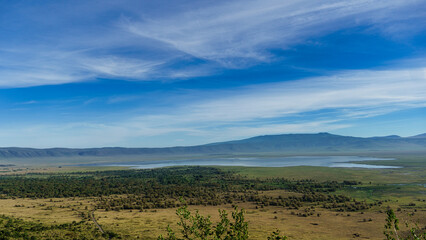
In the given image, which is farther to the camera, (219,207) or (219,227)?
(219,207)

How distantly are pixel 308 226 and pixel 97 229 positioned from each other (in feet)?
94.0

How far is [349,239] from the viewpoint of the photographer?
35.1 meters

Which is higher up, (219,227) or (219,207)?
(219,227)

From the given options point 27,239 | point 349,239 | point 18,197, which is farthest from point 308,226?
point 18,197

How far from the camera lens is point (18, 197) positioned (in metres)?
72.2

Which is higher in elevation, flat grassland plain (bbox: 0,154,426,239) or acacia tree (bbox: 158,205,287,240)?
acacia tree (bbox: 158,205,287,240)

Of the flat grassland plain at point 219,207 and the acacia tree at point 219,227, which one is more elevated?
the acacia tree at point 219,227

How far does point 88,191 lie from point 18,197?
15.7 meters

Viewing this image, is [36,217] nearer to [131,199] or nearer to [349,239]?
[131,199]

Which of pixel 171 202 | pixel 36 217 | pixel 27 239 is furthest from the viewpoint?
pixel 171 202

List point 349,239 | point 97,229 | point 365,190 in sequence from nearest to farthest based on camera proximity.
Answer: point 349,239, point 97,229, point 365,190

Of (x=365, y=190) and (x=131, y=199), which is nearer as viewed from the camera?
(x=131, y=199)

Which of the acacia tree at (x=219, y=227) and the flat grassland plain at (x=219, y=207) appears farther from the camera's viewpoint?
the flat grassland plain at (x=219, y=207)

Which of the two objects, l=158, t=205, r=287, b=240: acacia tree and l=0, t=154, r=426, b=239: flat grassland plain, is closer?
l=158, t=205, r=287, b=240: acacia tree
